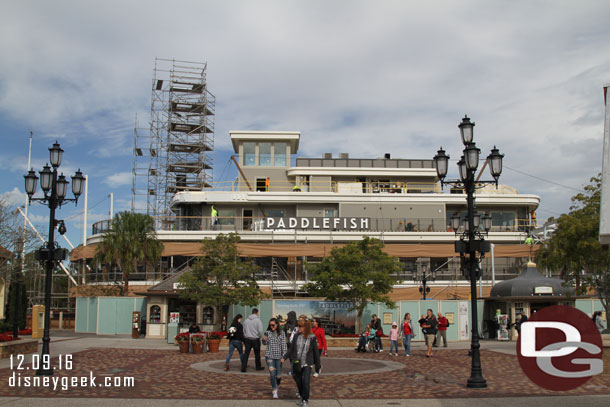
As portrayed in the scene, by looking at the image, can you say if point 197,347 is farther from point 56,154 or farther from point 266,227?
point 266,227

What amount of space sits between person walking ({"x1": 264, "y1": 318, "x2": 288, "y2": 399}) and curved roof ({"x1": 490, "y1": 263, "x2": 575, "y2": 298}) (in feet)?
67.6

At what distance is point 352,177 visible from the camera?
48.8m

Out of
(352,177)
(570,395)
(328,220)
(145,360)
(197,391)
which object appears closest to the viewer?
(570,395)

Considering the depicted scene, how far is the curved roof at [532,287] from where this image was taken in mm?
29283

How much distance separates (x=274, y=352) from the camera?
12422 mm

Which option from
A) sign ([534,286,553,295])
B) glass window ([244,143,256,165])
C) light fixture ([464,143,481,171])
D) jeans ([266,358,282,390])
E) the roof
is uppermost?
the roof

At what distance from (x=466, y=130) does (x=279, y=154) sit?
3529 cm

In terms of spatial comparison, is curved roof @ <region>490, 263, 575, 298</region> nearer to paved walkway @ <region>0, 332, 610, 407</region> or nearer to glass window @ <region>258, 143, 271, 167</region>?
paved walkway @ <region>0, 332, 610, 407</region>

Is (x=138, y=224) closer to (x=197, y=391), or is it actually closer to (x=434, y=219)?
(x=434, y=219)

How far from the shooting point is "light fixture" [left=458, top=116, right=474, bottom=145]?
14.9 metres

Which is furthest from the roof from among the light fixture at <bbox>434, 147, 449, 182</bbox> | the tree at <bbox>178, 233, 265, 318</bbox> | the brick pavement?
the light fixture at <bbox>434, 147, 449, 182</bbox>

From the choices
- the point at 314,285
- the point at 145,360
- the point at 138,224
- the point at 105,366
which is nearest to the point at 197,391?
the point at 105,366

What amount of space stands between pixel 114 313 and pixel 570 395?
2864cm

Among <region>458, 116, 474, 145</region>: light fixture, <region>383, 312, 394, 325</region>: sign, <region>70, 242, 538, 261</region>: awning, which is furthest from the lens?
<region>70, 242, 538, 261</region>: awning
